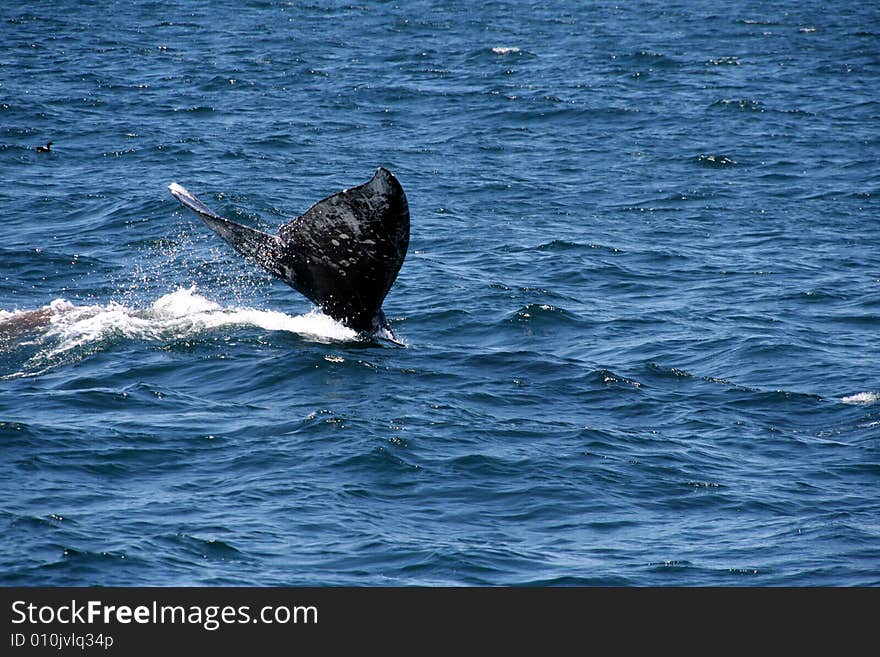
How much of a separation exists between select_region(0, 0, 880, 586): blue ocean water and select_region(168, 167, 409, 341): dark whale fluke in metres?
1.09

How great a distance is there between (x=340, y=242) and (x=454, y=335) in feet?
14.0

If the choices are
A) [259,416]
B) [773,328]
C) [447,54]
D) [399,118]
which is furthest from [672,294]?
[447,54]

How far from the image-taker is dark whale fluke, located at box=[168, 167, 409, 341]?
43.4 feet

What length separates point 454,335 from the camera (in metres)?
17.8

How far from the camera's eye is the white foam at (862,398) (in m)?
15.1

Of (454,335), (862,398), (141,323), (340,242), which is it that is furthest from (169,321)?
(862,398)

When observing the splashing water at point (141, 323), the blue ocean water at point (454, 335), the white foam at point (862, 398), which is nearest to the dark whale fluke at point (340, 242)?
the blue ocean water at point (454, 335)

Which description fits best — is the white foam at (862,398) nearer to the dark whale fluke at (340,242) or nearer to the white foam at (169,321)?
the dark whale fluke at (340,242)

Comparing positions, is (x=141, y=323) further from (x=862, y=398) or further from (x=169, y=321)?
(x=862, y=398)

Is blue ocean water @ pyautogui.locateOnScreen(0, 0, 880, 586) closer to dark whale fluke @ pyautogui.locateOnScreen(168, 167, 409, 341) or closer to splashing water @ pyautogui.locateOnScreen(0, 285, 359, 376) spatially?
splashing water @ pyautogui.locateOnScreen(0, 285, 359, 376)

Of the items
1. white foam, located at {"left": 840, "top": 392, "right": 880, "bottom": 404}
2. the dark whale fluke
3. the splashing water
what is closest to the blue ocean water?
the splashing water

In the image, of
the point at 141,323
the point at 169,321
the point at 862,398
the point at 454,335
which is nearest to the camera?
the point at 862,398

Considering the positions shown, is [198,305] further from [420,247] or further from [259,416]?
→ [420,247]

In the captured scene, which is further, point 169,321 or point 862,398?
point 169,321
